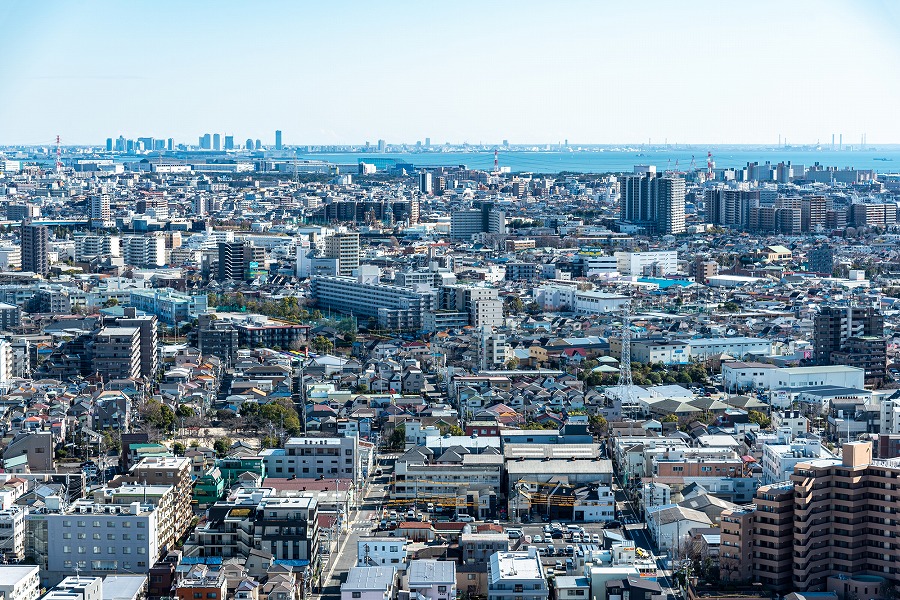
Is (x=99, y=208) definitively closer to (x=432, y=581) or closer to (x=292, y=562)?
(x=292, y=562)

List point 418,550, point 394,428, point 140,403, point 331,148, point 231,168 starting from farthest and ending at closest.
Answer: point 331,148
point 231,168
point 140,403
point 394,428
point 418,550

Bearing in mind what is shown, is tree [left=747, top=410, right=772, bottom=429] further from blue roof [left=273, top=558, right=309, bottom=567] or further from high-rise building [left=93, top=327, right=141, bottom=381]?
high-rise building [left=93, top=327, right=141, bottom=381]

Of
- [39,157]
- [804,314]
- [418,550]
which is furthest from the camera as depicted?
[39,157]

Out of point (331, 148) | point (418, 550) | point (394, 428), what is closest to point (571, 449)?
point (394, 428)

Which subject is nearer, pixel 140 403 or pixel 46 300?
pixel 140 403

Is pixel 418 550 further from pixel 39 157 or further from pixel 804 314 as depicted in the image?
pixel 39 157

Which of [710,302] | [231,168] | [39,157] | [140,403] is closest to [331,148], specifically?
[39,157]
